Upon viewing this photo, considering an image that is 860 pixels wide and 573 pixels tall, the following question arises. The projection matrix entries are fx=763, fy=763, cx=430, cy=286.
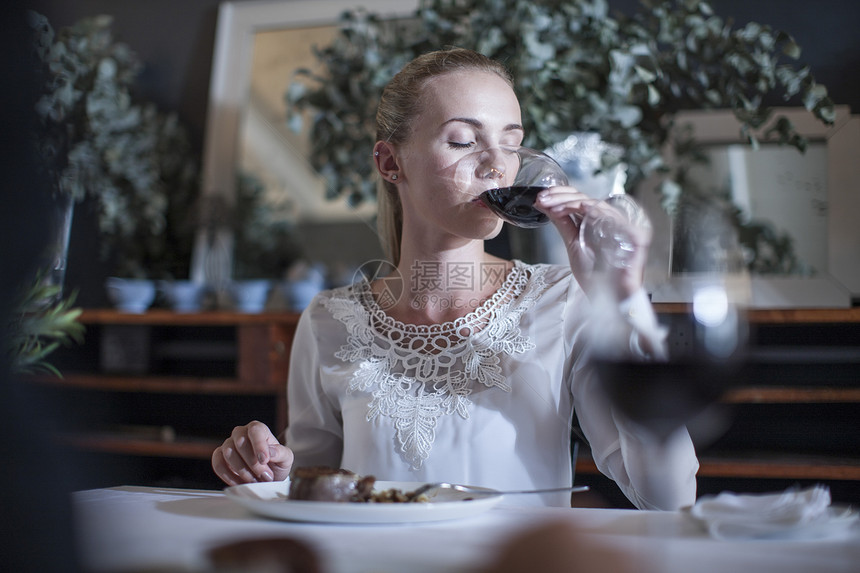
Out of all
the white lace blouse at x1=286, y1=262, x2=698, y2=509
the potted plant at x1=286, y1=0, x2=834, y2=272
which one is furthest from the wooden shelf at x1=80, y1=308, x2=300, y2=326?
the white lace blouse at x1=286, y1=262, x2=698, y2=509

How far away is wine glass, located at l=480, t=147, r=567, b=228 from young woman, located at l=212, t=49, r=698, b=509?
2cm

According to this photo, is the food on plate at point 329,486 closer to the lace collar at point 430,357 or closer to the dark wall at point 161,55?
the lace collar at point 430,357

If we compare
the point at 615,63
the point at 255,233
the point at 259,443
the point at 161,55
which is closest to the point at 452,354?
the point at 259,443

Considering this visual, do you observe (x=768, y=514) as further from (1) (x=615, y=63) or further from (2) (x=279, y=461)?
(1) (x=615, y=63)

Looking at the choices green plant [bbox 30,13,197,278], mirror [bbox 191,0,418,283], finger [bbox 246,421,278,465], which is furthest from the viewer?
mirror [bbox 191,0,418,283]

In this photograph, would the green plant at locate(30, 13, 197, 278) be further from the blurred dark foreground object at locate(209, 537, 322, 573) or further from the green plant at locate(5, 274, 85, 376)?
the blurred dark foreground object at locate(209, 537, 322, 573)

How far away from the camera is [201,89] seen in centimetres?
249

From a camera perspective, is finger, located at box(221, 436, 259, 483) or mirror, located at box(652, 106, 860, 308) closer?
finger, located at box(221, 436, 259, 483)

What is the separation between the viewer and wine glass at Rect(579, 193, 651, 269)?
577 millimetres

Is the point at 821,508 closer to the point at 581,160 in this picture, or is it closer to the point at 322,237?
the point at 581,160

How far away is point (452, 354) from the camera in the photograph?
0.95m

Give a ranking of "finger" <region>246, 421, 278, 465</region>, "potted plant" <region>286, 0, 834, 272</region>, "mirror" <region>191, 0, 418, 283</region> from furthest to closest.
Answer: "mirror" <region>191, 0, 418, 283</region>
"potted plant" <region>286, 0, 834, 272</region>
"finger" <region>246, 421, 278, 465</region>

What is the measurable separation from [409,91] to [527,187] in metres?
0.27

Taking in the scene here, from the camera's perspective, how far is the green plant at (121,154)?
214 centimetres
